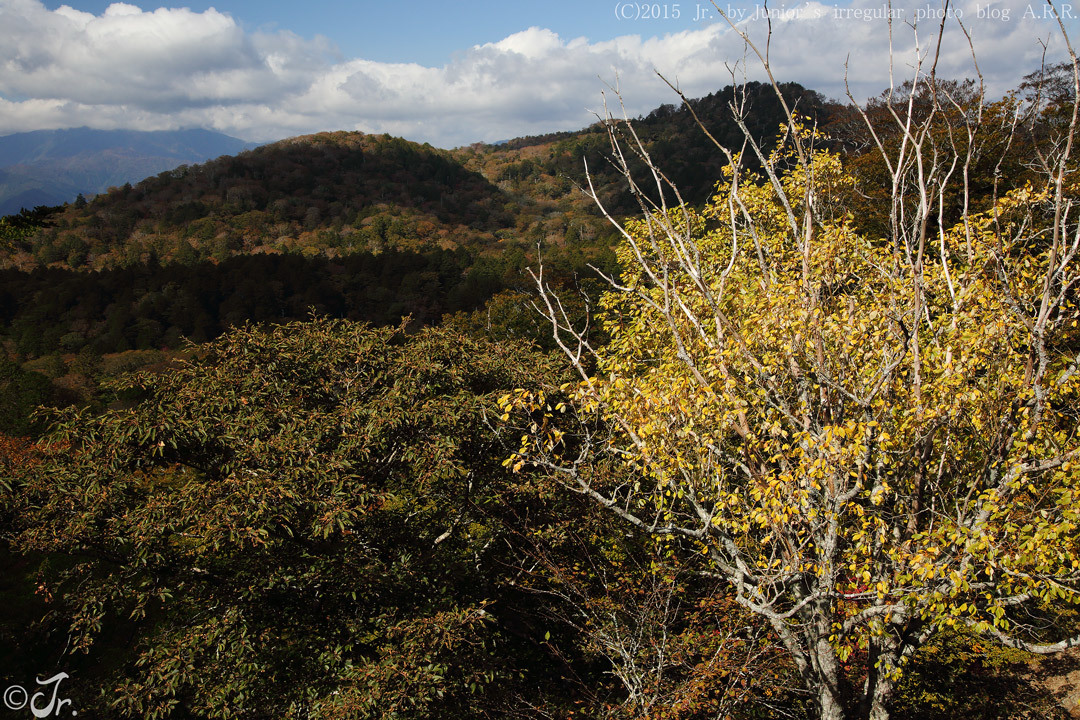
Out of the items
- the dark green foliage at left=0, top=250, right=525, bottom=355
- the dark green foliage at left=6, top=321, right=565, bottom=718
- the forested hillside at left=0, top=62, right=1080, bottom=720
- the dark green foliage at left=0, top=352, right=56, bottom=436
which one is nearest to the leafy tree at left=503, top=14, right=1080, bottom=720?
the forested hillside at left=0, top=62, right=1080, bottom=720

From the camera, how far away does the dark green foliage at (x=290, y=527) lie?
21.2ft

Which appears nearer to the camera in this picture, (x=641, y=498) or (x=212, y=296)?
(x=641, y=498)

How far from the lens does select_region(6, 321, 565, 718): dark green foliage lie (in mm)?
6465

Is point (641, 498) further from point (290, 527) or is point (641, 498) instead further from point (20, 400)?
point (20, 400)

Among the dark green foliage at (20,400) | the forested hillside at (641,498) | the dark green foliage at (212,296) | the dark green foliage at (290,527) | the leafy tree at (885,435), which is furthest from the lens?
the dark green foliage at (212,296)

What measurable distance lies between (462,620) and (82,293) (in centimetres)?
5723

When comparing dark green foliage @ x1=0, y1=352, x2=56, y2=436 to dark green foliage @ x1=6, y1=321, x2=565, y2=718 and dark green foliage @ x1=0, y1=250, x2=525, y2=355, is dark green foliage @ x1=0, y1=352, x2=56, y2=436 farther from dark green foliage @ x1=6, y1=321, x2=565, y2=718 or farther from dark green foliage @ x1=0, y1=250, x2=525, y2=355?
dark green foliage @ x1=0, y1=250, x2=525, y2=355

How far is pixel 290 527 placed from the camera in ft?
23.3
